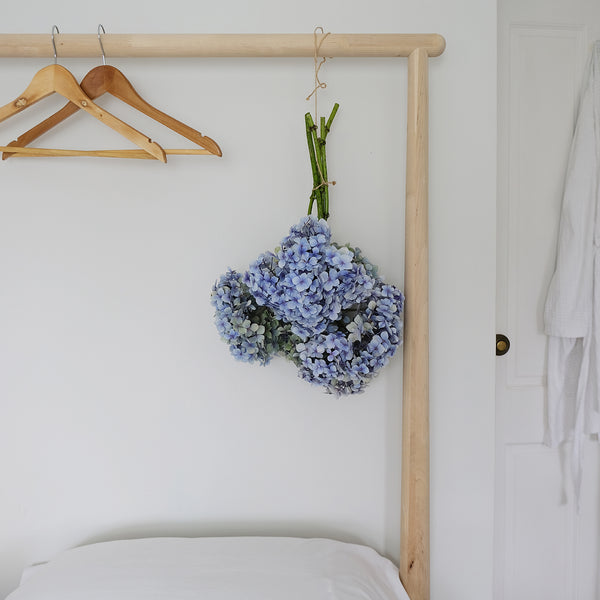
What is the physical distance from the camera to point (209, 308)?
111 centimetres

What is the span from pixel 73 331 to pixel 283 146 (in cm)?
67

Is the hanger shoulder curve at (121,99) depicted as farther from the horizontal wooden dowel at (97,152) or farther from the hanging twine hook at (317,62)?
the hanging twine hook at (317,62)

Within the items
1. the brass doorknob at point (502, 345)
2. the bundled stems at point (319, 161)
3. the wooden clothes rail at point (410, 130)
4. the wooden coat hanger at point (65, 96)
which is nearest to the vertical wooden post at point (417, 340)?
the wooden clothes rail at point (410, 130)

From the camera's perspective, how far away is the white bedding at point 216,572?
889 mm

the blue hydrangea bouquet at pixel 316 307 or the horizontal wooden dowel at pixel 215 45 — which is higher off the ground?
the horizontal wooden dowel at pixel 215 45

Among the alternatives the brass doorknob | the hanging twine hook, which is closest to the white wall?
the hanging twine hook

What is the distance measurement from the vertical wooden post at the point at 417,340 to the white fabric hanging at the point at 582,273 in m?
0.50

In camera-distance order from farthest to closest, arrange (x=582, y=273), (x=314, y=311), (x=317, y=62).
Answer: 1. (x=582, y=273)
2. (x=317, y=62)
3. (x=314, y=311)

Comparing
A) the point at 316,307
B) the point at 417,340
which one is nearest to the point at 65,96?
the point at 316,307

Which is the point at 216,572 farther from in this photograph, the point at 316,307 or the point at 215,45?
the point at 215,45

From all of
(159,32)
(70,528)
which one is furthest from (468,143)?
(70,528)

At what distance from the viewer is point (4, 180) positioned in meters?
1.08

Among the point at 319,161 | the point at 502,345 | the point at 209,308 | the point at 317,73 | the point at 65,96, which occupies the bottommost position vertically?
the point at 502,345

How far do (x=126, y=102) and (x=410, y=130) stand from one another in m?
0.65
